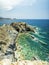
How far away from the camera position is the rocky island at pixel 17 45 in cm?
149

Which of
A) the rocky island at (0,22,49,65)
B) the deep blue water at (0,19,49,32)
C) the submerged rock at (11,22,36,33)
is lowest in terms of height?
the rocky island at (0,22,49,65)

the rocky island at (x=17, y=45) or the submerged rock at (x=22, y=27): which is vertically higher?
the submerged rock at (x=22, y=27)

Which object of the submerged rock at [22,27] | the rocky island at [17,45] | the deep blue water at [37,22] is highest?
the deep blue water at [37,22]

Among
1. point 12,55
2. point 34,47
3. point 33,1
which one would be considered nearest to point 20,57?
point 12,55

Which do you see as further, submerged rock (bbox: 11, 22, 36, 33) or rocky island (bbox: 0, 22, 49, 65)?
submerged rock (bbox: 11, 22, 36, 33)

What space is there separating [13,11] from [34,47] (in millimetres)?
468

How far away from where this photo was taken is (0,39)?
1.55 m

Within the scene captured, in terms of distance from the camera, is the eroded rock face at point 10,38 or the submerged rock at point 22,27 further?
the submerged rock at point 22,27

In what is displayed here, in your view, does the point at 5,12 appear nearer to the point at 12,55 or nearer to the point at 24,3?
the point at 24,3

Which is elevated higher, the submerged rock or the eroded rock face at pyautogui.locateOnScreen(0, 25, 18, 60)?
the submerged rock

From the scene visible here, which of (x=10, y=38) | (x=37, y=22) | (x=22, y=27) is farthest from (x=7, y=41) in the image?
(x=37, y=22)

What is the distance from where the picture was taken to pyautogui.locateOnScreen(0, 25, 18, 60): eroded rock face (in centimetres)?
150

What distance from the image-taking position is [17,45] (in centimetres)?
154

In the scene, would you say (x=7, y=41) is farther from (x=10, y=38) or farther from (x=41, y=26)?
(x=41, y=26)
